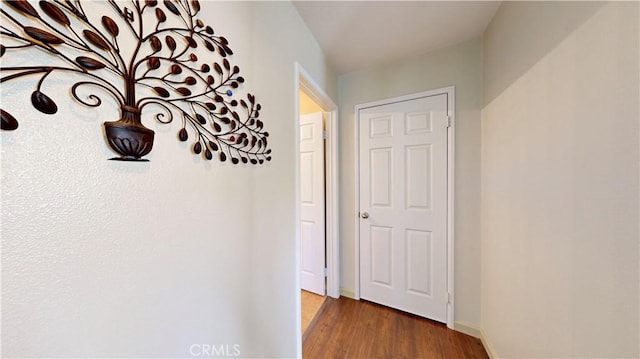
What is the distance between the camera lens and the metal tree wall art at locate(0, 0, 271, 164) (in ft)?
1.37

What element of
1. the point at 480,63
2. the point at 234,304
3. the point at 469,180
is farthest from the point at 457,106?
the point at 234,304

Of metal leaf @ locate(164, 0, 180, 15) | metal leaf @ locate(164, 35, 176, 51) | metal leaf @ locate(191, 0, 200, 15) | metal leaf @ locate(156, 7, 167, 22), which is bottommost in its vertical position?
metal leaf @ locate(164, 35, 176, 51)

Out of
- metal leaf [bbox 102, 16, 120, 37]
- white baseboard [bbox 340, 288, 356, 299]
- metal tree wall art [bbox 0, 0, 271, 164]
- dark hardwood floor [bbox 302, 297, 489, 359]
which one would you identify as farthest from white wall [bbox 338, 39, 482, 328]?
metal leaf [bbox 102, 16, 120, 37]

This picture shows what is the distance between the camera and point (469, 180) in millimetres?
1745

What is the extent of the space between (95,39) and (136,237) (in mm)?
474

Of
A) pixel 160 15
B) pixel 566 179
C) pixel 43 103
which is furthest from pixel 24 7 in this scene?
pixel 566 179

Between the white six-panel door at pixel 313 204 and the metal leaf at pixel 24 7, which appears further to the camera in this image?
the white six-panel door at pixel 313 204

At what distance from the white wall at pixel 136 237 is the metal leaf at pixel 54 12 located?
0.42 feet

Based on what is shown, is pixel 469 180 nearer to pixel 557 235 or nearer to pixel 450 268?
pixel 450 268

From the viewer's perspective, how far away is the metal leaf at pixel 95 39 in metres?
0.48

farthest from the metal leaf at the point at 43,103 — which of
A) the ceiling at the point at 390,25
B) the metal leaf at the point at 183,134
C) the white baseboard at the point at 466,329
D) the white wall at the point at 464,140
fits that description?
the white baseboard at the point at 466,329

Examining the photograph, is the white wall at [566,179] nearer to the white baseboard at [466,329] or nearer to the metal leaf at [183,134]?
the white baseboard at [466,329]

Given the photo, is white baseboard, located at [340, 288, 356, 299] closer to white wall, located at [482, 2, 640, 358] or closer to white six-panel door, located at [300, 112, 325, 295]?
white six-panel door, located at [300, 112, 325, 295]

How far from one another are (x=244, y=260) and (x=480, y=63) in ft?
6.98
